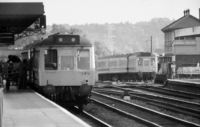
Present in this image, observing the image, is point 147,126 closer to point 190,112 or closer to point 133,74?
point 190,112

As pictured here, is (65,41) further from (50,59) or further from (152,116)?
(152,116)

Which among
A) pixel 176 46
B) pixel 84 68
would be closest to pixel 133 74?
pixel 176 46

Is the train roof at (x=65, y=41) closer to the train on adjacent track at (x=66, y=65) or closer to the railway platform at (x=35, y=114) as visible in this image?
the train on adjacent track at (x=66, y=65)

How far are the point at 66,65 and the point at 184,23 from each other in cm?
6201

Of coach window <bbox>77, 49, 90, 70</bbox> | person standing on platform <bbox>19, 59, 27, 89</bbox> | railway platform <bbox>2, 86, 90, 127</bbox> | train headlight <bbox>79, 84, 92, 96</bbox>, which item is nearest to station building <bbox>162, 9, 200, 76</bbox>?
person standing on platform <bbox>19, 59, 27, 89</bbox>

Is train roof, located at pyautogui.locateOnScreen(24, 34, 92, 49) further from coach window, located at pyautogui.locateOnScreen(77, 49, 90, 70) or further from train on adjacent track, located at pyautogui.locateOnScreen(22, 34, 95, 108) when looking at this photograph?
coach window, located at pyautogui.locateOnScreen(77, 49, 90, 70)

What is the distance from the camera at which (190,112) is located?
1844 centimetres

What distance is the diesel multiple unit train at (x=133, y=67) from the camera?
5041 cm

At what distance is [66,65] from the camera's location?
1856 cm

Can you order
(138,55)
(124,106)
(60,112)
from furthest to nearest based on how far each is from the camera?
(138,55)
(124,106)
(60,112)

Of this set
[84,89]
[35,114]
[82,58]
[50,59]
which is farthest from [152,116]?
[35,114]

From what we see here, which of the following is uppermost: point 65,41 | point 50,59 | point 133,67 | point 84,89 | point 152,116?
point 65,41

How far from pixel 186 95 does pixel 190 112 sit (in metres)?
8.53

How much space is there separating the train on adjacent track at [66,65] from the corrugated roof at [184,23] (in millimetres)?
58791
